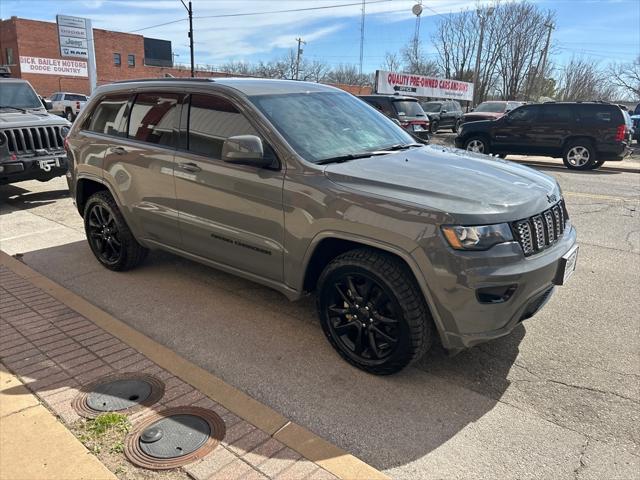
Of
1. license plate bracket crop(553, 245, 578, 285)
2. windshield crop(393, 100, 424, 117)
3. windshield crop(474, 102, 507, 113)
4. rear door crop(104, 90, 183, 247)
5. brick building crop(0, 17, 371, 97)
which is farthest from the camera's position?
brick building crop(0, 17, 371, 97)

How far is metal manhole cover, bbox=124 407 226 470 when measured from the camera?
2.52 metres

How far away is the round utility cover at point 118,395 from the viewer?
2.94 meters

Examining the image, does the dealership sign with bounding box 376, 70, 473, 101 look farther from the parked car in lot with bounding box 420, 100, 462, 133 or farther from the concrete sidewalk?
the concrete sidewalk

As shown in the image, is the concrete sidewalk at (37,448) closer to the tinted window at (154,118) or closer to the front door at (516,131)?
the tinted window at (154,118)

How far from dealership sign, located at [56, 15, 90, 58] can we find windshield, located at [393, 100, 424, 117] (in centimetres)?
3034

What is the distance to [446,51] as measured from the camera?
170 ft

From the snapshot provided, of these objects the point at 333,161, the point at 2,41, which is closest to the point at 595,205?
the point at 333,161

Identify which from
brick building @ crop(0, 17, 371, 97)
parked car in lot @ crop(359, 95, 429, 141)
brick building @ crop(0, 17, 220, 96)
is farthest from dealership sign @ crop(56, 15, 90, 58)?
parked car in lot @ crop(359, 95, 429, 141)

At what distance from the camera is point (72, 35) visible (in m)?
37.7

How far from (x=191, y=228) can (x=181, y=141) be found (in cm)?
73

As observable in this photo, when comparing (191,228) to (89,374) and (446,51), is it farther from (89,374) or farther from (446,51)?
(446,51)

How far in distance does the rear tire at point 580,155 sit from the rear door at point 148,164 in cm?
1251

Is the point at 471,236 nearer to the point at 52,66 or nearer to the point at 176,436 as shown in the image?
the point at 176,436

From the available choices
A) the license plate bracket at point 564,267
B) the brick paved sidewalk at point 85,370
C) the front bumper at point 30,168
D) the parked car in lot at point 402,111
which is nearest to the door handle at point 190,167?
the brick paved sidewalk at point 85,370
